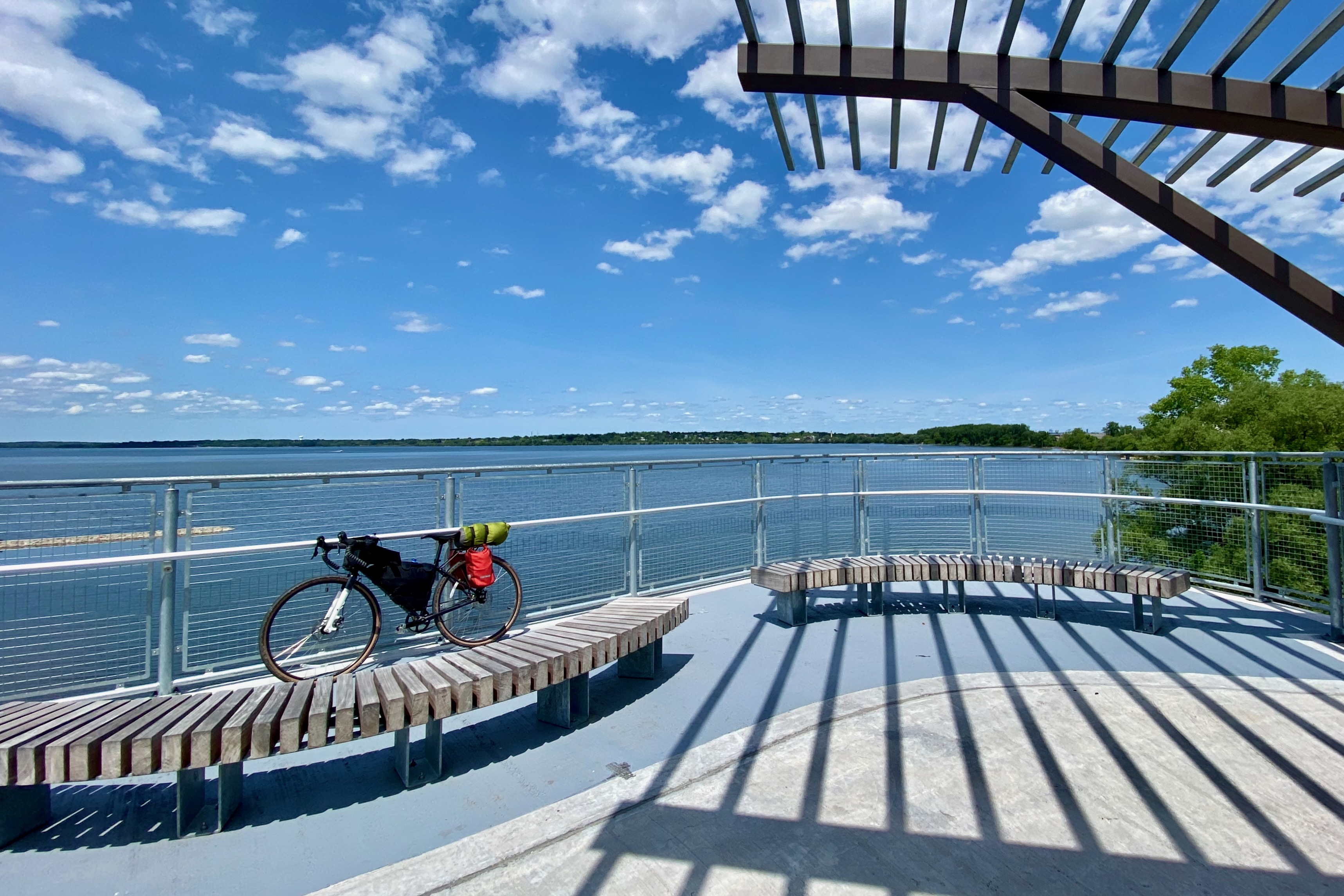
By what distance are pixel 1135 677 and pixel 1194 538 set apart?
10.9 ft

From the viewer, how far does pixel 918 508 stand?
7141mm

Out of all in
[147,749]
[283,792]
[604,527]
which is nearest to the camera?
[147,749]

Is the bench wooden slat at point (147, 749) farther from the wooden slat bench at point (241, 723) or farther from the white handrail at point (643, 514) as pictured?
the white handrail at point (643, 514)

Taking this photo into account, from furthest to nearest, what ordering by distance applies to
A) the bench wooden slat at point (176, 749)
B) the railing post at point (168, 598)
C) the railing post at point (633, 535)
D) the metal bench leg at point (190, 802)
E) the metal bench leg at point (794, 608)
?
the railing post at point (633, 535) → the metal bench leg at point (794, 608) → the railing post at point (168, 598) → the metal bench leg at point (190, 802) → the bench wooden slat at point (176, 749)

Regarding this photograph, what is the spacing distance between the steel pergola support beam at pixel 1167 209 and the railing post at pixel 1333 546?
11.8 feet

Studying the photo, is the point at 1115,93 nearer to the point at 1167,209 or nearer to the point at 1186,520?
the point at 1167,209

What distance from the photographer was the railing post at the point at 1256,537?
581 cm

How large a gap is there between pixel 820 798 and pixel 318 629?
10.1 ft

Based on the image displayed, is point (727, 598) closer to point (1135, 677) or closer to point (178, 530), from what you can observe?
point (1135, 677)

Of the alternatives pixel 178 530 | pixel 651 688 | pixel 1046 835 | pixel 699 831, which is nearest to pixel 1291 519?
pixel 1046 835

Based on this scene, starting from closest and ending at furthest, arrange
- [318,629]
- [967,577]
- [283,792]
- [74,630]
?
[283,792] → [74,630] → [318,629] → [967,577]

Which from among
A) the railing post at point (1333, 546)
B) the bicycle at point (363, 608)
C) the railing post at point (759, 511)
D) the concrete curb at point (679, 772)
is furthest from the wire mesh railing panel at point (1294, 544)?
the bicycle at point (363, 608)

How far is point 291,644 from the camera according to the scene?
162 inches

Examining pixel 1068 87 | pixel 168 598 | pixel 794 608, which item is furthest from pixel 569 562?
pixel 1068 87
